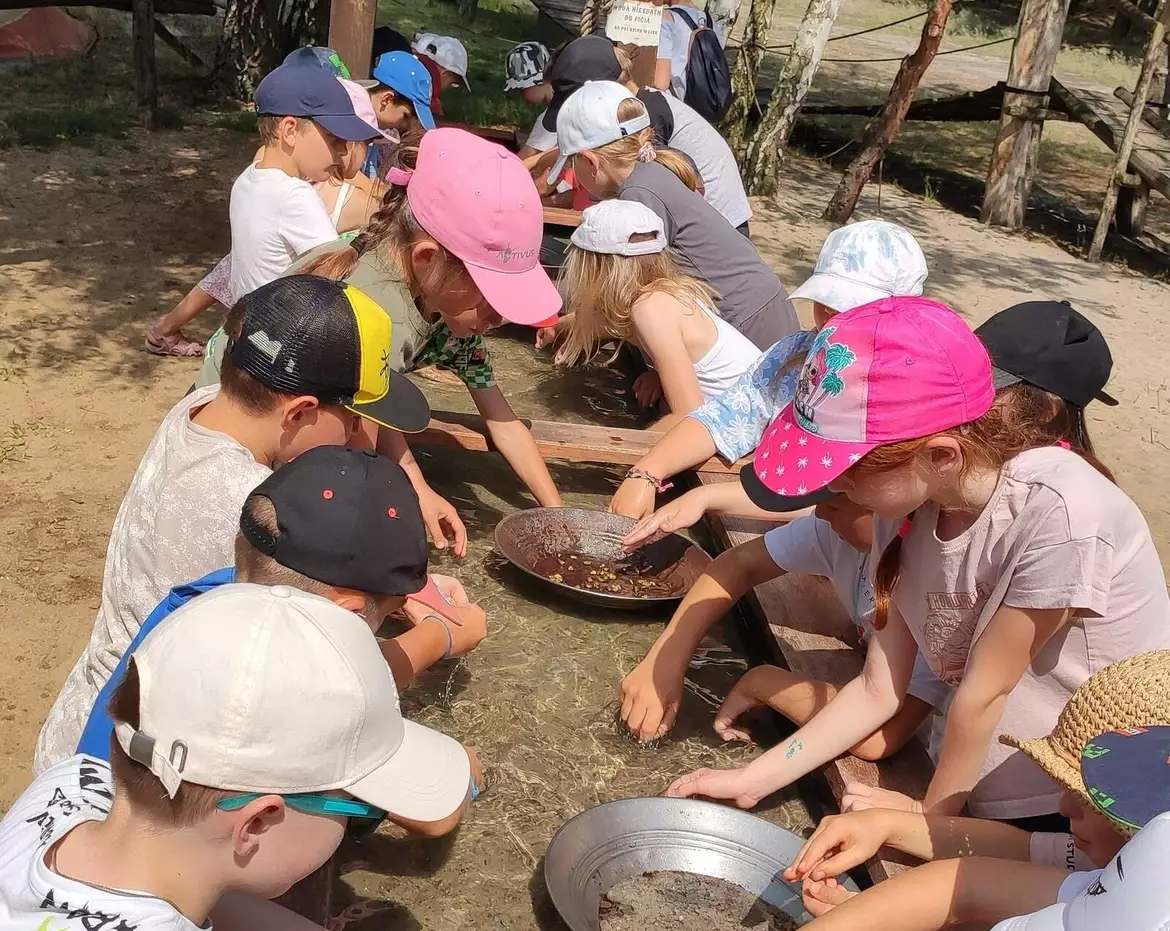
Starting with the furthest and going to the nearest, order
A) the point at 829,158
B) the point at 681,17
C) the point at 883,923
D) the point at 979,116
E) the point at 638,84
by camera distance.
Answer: the point at 829,158
the point at 979,116
the point at 681,17
the point at 638,84
the point at 883,923

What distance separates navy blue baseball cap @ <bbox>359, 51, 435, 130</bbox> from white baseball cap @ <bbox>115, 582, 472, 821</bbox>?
4382mm

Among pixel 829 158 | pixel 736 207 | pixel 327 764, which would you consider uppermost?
pixel 327 764

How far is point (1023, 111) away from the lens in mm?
8805

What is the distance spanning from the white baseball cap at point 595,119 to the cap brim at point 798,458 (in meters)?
2.65

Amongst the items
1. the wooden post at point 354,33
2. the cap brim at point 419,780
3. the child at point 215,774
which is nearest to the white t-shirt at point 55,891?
the child at point 215,774

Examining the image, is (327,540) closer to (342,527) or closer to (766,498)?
(342,527)

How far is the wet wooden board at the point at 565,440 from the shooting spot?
3854 millimetres

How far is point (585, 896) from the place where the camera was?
223 cm

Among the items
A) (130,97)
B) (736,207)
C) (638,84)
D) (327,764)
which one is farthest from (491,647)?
(130,97)

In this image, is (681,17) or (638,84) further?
(681,17)

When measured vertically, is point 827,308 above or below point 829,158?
above

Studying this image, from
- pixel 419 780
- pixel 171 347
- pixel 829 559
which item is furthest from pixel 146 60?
pixel 419 780

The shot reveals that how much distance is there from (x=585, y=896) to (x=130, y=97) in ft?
27.3

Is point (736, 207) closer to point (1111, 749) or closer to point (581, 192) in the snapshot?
point (581, 192)
